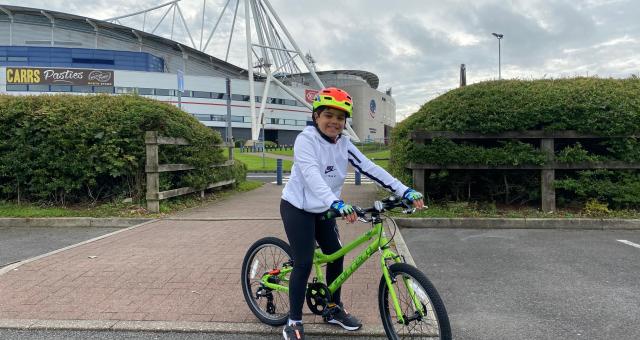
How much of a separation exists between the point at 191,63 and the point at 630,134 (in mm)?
79162

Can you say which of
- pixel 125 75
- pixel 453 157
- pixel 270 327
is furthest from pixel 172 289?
pixel 125 75

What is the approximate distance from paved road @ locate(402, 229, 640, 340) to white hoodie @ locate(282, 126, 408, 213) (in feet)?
4.68

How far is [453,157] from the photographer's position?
8.00 metres

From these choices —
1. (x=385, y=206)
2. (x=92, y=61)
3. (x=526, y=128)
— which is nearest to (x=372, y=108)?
(x=92, y=61)

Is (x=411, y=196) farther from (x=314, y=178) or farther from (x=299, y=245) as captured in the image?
(x=299, y=245)

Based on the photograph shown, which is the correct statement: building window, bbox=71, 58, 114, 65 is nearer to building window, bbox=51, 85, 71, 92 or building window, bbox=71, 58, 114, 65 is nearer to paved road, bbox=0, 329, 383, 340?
building window, bbox=51, 85, 71, 92

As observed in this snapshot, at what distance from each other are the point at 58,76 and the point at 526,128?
67.4 meters

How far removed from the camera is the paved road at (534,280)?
356 cm

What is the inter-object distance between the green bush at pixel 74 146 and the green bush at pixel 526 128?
17.5ft

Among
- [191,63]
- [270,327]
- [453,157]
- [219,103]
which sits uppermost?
[191,63]

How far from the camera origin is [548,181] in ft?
25.8

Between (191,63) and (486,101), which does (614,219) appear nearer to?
(486,101)

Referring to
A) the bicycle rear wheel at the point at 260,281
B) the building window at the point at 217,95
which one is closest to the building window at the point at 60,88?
the building window at the point at 217,95

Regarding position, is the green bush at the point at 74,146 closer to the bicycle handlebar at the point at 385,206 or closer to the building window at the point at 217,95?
the bicycle handlebar at the point at 385,206
